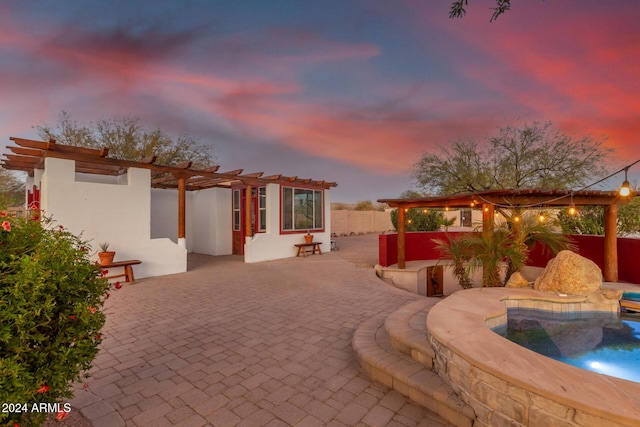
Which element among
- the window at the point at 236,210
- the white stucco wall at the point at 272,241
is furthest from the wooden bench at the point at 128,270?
the window at the point at 236,210

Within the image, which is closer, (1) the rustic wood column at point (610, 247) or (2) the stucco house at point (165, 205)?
(2) the stucco house at point (165, 205)

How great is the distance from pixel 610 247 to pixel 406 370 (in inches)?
275

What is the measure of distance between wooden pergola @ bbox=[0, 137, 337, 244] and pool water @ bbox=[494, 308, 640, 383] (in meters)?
7.33

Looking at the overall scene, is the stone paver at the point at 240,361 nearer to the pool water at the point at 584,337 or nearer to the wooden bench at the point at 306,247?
the pool water at the point at 584,337

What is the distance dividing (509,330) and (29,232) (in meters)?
4.66

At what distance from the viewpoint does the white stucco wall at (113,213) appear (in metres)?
5.99

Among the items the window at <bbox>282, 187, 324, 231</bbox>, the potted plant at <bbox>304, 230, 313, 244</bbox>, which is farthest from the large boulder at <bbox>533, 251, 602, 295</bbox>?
the window at <bbox>282, 187, 324, 231</bbox>

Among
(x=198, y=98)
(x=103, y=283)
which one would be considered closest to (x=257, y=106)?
(x=198, y=98)

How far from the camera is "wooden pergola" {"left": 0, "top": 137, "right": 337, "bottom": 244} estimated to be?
19.0 ft

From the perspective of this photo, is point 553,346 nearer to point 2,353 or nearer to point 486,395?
point 486,395

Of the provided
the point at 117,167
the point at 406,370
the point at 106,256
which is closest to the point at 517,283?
the point at 406,370

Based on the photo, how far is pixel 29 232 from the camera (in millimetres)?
1705

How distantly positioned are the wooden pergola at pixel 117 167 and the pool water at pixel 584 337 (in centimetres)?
733

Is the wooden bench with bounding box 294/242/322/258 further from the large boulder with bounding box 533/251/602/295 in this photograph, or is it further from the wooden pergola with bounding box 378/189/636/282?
the large boulder with bounding box 533/251/602/295
